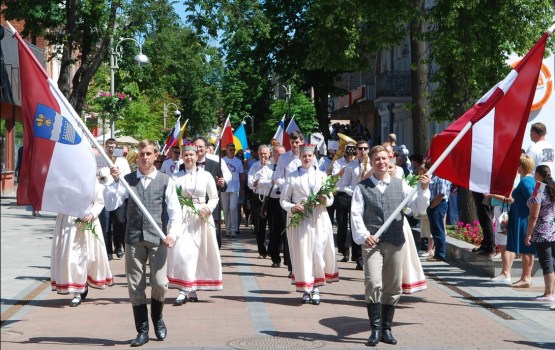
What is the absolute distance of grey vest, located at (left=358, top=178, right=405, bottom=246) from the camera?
927cm

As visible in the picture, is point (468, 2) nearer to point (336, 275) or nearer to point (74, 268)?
point (336, 275)

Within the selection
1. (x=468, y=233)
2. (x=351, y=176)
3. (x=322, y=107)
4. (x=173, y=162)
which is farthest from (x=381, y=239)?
(x=322, y=107)

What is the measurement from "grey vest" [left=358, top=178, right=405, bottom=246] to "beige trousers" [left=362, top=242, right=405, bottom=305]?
0.10m

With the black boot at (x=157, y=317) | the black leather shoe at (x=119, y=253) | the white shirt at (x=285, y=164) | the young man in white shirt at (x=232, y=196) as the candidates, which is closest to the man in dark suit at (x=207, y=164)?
the white shirt at (x=285, y=164)

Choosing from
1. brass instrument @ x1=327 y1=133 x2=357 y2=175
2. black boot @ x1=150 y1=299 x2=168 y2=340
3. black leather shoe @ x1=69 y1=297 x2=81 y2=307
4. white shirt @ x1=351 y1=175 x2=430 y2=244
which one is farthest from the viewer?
brass instrument @ x1=327 y1=133 x2=357 y2=175

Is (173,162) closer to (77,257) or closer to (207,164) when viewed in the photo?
(207,164)

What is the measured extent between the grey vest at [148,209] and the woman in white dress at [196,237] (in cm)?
249

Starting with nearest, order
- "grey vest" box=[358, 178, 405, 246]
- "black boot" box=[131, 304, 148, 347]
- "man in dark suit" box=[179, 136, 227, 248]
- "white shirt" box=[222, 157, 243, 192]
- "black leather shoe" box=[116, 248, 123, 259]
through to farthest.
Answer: "black boot" box=[131, 304, 148, 347] < "grey vest" box=[358, 178, 405, 246] < "man in dark suit" box=[179, 136, 227, 248] < "black leather shoe" box=[116, 248, 123, 259] < "white shirt" box=[222, 157, 243, 192]

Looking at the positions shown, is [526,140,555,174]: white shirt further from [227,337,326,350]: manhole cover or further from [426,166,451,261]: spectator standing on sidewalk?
[227,337,326,350]: manhole cover

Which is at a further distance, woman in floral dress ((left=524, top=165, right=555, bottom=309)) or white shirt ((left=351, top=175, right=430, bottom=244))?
woman in floral dress ((left=524, top=165, right=555, bottom=309))

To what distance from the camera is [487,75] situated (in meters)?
19.9

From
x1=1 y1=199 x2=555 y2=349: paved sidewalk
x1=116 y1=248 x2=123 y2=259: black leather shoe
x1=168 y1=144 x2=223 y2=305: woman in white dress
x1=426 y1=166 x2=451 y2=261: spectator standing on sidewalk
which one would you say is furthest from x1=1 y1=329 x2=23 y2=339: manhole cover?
x1=426 y1=166 x2=451 y2=261: spectator standing on sidewalk

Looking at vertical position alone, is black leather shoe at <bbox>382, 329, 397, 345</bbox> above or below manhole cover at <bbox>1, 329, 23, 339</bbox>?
above

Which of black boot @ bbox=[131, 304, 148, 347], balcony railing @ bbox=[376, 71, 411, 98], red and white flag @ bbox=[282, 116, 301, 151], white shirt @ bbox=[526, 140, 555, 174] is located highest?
balcony railing @ bbox=[376, 71, 411, 98]
